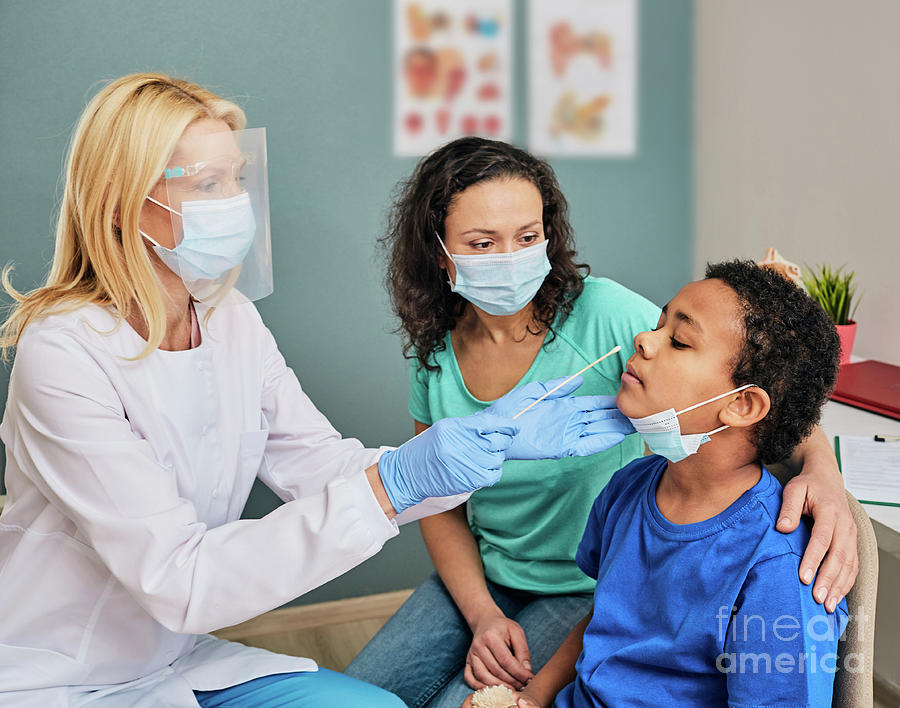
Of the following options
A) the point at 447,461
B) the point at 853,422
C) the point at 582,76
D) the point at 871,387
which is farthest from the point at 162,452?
the point at 582,76

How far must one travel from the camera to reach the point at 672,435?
1110mm

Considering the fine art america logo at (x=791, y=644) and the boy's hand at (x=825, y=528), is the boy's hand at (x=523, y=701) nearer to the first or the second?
the fine art america logo at (x=791, y=644)

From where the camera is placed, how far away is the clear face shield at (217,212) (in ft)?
4.13

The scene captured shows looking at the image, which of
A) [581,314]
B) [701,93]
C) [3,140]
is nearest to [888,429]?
[581,314]

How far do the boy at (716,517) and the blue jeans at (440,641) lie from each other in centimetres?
21

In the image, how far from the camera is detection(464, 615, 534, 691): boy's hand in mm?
1339

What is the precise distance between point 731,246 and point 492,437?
164 centimetres

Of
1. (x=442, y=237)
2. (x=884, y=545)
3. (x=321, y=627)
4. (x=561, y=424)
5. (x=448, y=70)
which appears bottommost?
(x=321, y=627)

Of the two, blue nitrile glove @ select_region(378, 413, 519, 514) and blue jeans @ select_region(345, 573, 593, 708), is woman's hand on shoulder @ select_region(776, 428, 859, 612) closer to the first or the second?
blue nitrile glove @ select_region(378, 413, 519, 514)

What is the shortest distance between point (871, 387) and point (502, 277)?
913 millimetres

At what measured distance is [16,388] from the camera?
1.20 meters

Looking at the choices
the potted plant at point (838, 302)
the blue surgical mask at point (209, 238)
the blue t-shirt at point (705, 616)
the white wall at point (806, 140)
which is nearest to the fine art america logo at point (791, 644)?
the blue t-shirt at point (705, 616)

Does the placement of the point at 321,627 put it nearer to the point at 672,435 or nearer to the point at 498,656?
the point at 498,656

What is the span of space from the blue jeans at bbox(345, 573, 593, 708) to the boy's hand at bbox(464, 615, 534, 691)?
3cm
